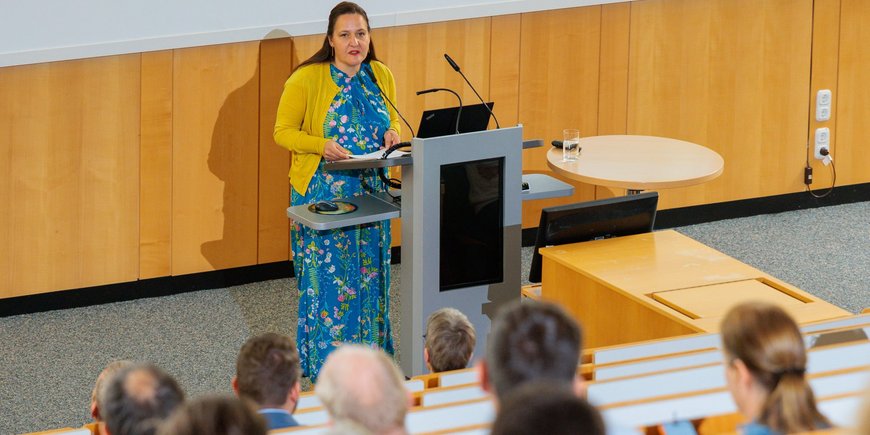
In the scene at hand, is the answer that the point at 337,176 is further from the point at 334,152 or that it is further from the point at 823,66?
the point at 823,66

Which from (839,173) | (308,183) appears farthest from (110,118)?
(839,173)

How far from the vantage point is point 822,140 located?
797 cm

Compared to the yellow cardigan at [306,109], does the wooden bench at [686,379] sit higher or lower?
lower

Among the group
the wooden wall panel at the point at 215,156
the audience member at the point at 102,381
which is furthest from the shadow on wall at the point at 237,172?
the audience member at the point at 102,381

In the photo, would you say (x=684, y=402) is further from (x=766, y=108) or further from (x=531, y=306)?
(x=766, y=108)

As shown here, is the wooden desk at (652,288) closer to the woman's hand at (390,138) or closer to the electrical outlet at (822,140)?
the woman's hand at (390,138)

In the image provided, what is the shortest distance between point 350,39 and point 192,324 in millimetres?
1806

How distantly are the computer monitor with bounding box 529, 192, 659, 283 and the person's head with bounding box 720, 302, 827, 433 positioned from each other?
236 cm

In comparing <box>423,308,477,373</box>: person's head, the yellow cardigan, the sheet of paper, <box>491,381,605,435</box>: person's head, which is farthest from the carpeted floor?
<box>491,381,605,435</box>: person's head

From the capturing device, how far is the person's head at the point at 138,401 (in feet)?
8.34

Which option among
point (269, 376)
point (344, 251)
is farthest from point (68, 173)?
point (269, 376)

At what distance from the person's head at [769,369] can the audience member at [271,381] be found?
1.00 meters

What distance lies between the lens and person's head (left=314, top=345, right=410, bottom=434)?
2.30 meters

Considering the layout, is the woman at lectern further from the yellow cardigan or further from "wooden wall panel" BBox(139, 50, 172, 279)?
"wooden wall panel" BBox(139, 50, 172, 279)
